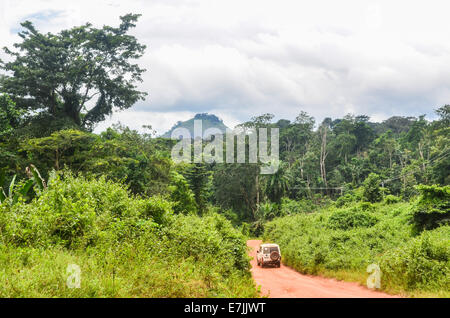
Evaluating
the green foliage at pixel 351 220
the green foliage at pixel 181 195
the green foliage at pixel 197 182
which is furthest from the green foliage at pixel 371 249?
the green foliage at pixel 197 182

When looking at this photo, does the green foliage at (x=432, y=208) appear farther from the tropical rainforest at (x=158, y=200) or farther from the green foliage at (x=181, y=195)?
the green foliage at (x=181, y=195)

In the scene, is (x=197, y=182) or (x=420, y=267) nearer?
(x=420, y=267)

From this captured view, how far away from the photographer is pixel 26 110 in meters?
22.2

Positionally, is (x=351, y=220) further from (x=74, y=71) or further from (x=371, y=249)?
(x=74, y=71)

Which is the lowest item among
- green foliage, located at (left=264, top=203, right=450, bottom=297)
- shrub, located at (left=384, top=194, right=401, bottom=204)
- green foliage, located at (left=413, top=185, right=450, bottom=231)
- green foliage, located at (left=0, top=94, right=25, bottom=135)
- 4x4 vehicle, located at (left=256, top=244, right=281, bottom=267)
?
4x4 vehicle, located at (left=256, top=244, right=281, bottom=267)

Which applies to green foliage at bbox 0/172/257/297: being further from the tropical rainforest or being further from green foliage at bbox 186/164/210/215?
green foliage at bbox 186/164/210/215

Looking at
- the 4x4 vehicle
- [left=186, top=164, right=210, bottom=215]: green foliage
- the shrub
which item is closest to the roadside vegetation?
the shrub

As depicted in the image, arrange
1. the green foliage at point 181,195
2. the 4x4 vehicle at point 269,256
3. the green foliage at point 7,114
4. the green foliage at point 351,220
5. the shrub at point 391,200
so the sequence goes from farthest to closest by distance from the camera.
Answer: the green foliage at point 181,195 → the shrub at point 391,200 → the green foliage at point 7,114 → the green foliage at point 351,220 → the 4x4 vehicle at point 269,256

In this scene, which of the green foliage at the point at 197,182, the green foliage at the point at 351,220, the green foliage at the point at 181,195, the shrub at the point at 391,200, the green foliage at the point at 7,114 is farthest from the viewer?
the green foliage at the point at 197,182

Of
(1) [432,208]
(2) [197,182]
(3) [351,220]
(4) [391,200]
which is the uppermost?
(2) [197,182]

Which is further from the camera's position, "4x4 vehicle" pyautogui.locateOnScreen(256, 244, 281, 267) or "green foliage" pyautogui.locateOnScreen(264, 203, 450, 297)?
"4x4 vehicle" pyautogui.locateOnScreen(256, 244, 281, 267)

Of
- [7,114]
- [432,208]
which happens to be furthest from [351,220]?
[7,114]
